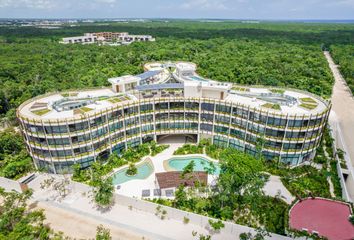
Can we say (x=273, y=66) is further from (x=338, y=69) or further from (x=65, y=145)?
(x=65, y=145)

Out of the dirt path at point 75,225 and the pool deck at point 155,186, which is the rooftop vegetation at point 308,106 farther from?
the dirt path at point 75,225

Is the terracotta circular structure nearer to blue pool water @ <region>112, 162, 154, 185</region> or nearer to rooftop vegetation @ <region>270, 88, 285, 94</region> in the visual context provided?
blue pool water @ <region>112, 162, 154, 185</region>

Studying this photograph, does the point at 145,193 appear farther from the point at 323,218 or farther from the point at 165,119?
the point at 323,218

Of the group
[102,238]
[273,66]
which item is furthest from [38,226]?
[273,66]

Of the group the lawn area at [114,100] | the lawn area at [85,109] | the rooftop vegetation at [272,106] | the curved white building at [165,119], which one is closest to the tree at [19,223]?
the curved white building at [165,119]

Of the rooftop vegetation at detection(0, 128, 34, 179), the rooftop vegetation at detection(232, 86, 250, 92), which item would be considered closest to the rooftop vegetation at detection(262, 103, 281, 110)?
the rooftop vegetation at detection(232, 86, 250, 92)
